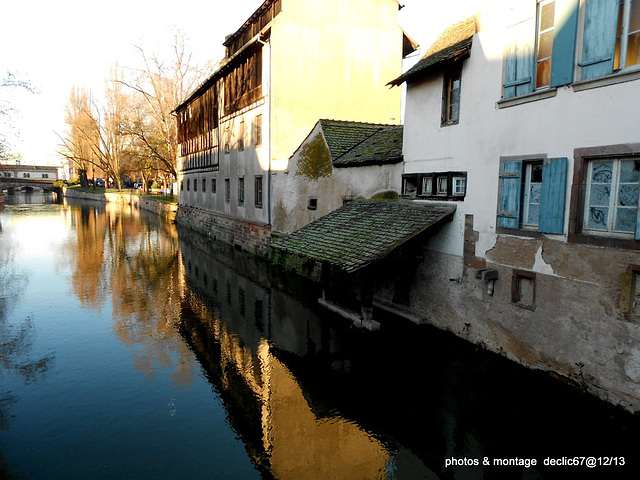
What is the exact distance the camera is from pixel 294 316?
1294cm

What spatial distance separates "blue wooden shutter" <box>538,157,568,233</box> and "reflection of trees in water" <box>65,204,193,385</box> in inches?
296

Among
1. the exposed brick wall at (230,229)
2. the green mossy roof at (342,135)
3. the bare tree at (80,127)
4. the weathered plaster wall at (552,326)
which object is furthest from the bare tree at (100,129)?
the weathered plaster wall at (552,326)

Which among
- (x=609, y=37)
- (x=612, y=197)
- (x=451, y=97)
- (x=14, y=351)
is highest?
(x=609, y=37)

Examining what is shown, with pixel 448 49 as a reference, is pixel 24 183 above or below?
below

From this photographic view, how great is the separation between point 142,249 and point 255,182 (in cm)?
778

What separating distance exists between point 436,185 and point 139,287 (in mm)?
11234

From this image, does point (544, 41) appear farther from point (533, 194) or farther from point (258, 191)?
point (258, 191)

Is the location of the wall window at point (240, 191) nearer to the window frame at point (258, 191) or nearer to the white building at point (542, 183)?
the window frame at point (258, 191)

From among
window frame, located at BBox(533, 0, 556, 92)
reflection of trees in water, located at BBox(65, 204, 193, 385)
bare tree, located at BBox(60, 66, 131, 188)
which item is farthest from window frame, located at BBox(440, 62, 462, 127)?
bare tree, located at BBox(60, 66, 131, 188)

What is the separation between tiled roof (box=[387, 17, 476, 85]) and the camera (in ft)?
32.4

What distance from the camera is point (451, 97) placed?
10.6 metres

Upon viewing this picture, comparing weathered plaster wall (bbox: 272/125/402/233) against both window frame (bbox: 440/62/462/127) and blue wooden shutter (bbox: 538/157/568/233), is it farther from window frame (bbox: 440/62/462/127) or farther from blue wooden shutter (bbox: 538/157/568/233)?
blue wooden shutter (bbox: 538/157/568/233)

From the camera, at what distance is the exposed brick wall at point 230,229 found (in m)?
21.3

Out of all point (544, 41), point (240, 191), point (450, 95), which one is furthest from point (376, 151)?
point (240, 191)
